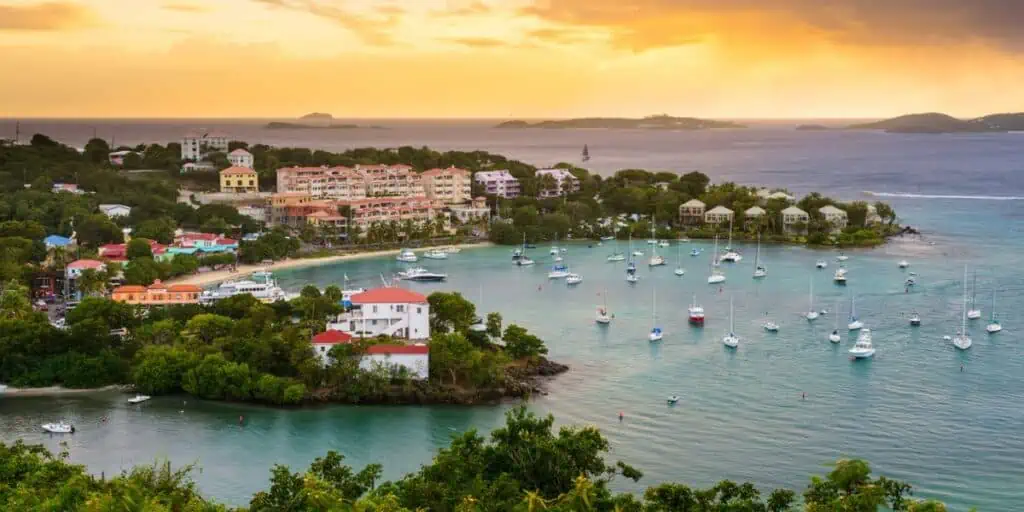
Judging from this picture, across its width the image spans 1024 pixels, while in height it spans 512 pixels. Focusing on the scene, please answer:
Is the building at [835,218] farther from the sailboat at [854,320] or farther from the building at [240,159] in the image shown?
the building at [240,159]

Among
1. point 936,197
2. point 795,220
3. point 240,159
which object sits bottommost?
point 795,220

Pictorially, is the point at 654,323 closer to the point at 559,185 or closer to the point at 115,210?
the point at 115,210

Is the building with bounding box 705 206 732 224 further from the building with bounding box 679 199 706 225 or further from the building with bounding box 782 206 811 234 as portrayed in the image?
the building with bounding box 782 206 811 234

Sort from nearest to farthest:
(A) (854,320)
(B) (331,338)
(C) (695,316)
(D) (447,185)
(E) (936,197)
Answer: (B) (331,338) → (A) (854,320) → (C) (695,316) → (D) (447,185) → (E) (936,197)

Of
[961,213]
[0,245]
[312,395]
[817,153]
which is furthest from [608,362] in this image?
[817,153]

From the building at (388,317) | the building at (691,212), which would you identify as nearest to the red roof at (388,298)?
the building at (388,317)

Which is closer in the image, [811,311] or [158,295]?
[158,295]

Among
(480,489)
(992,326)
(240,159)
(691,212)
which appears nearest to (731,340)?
(992,326)
